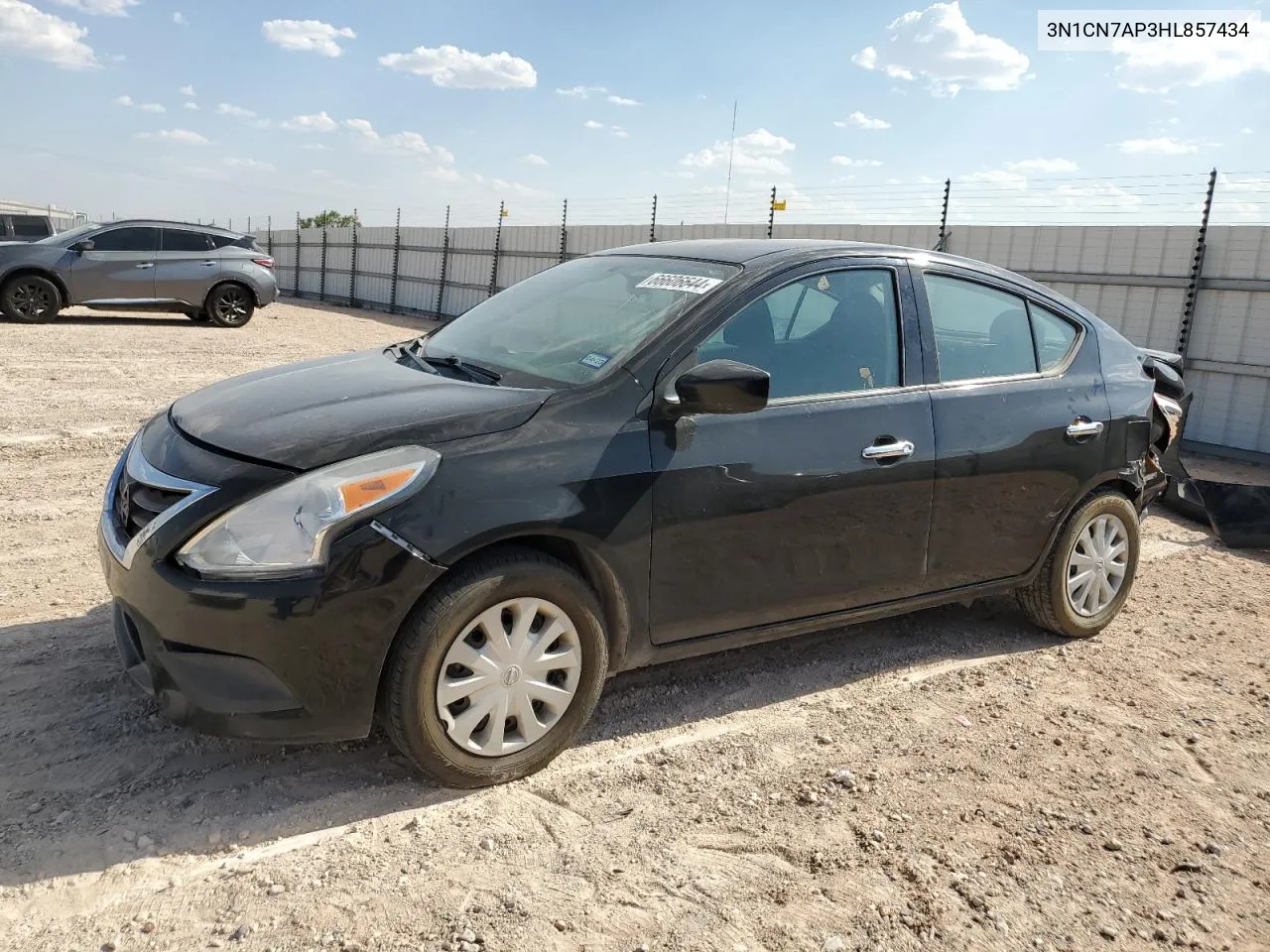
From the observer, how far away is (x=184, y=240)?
53.9 ft

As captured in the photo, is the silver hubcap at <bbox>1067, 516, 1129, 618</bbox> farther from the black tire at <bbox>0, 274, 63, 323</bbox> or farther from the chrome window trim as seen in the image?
the black tire at <bbox>0, 274, 63, 323</bbox>

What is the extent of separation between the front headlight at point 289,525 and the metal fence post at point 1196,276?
10372mm

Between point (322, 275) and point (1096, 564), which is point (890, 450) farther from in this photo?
point (322, 275)

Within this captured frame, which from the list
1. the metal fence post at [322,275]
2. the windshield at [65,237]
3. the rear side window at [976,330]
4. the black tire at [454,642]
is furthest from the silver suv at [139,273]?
the black tire at [454,642]

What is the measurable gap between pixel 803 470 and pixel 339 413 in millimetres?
1575

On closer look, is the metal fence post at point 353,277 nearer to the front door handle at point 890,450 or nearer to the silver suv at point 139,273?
the silver suv at point 139,273

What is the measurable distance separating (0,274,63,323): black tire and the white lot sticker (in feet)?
48.1

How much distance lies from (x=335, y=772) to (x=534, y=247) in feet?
64.3

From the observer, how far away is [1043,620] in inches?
186

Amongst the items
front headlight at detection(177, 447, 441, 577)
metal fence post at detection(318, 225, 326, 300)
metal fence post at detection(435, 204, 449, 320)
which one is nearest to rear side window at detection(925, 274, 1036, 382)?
front headlight at detection(177, 447, 441, 577)

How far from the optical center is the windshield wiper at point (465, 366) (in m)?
3.59

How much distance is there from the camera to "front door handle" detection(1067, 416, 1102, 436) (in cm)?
445

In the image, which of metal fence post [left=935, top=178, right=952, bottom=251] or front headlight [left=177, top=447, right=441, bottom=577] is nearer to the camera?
front headlight [left=177, top=447, right=441, bottom=577]

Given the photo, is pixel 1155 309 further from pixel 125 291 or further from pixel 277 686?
pixel 125 291
